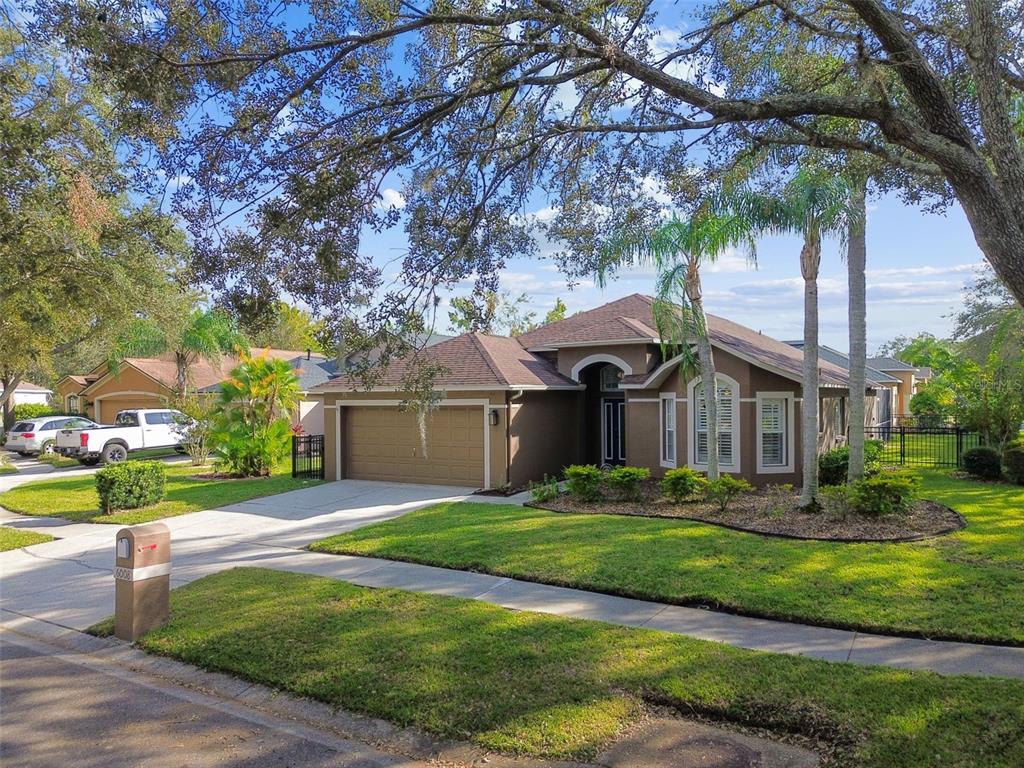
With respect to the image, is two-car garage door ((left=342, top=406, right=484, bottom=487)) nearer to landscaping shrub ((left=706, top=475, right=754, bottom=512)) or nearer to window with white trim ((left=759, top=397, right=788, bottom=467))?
landscaping shrub ((left=706, top=475, right=754, bottom=512))

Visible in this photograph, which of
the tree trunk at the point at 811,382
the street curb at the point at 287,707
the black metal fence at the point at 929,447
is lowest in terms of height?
the street curb at the point at 287,707

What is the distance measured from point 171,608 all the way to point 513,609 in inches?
148

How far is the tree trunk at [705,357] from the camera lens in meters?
13.3

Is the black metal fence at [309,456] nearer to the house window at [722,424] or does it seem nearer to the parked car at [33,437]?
the house window at [722,424]

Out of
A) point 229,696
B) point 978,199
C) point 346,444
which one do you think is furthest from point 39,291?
point 978,199

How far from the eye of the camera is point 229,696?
5.49 metres

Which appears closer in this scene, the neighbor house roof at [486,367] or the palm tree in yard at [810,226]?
the palm tree in yard at [810,226]

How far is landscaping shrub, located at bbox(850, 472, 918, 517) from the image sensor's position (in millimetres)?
10805

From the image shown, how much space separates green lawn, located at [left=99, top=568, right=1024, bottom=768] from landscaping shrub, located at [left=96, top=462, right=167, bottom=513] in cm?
797

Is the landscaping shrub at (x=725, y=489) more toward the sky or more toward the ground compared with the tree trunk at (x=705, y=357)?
more toward the ground

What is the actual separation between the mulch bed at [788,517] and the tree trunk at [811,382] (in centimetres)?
52

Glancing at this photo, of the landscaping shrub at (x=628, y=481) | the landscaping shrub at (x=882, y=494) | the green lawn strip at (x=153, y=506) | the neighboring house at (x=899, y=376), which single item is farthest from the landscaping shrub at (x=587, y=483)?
the neighboring house at (x=899, y=376)

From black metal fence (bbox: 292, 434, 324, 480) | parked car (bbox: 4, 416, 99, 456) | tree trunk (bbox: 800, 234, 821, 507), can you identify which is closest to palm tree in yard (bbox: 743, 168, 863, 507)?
tree trunk (bbox: 800, 234, 821, 507)

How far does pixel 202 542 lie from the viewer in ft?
37.2
